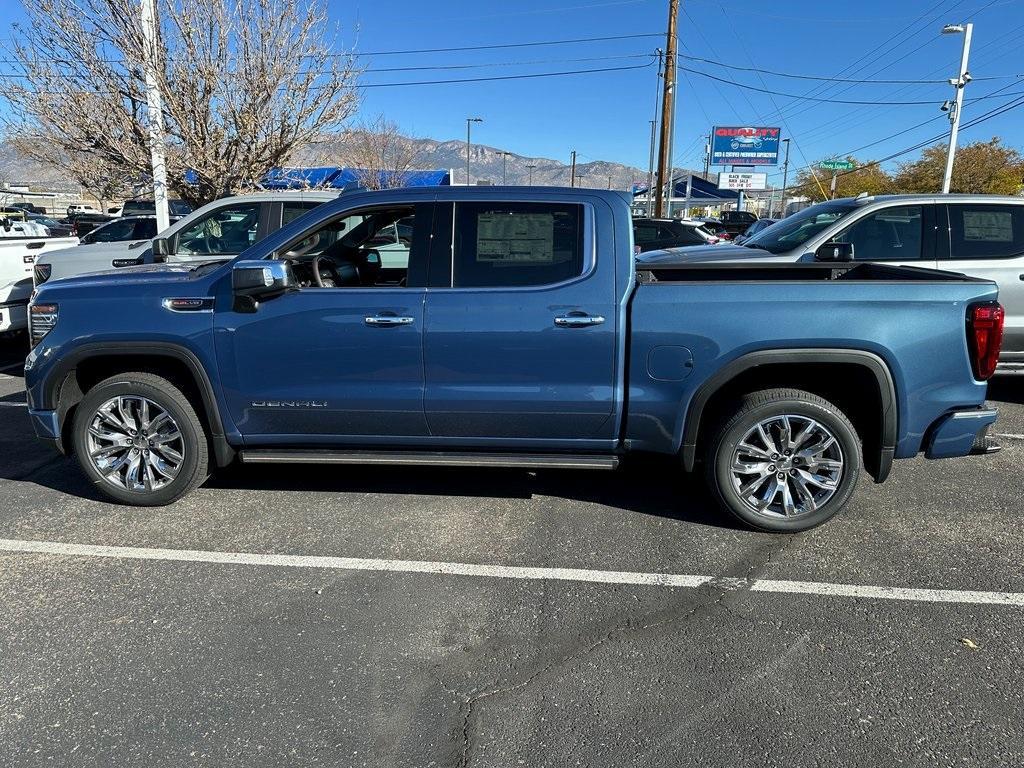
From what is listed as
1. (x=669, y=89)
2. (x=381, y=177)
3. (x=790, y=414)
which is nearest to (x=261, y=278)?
(x=790, y=414)

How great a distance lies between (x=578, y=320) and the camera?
3.89 meters

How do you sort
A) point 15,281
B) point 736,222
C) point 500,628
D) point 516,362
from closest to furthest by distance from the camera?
point 500,628 → point 516,362 → point 15,281 → point 736,222

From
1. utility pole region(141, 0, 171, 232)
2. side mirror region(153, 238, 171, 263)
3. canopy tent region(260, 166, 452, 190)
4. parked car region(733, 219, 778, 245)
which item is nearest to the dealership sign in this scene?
canopy tent region(260, 166, 452, 190)

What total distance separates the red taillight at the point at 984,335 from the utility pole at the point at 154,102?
11.8 m

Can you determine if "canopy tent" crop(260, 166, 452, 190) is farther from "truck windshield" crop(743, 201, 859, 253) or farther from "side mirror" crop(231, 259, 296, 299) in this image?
"side mirror" crop(231, 259, 296, 299)

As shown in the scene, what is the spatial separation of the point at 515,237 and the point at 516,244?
0.14ft

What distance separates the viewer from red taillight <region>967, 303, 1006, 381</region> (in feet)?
12.3

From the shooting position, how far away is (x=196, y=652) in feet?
9.87

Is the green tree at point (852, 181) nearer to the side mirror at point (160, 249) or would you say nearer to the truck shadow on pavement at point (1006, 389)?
the truck shadow on pavement at point (1006, 389)

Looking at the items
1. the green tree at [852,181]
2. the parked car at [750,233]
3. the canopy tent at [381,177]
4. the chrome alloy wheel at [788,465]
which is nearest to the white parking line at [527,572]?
the chrome alloy wheel at [788,465]

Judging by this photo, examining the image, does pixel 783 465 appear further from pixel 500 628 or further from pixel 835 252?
pixel 835 252

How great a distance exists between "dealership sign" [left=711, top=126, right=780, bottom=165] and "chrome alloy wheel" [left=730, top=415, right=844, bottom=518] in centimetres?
5227

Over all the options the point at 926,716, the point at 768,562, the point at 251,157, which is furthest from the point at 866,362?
the point at 251,157

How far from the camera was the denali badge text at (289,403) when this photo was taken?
13.6 feet
